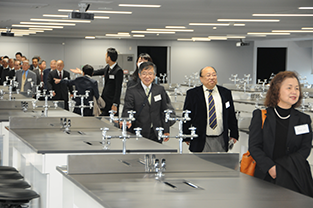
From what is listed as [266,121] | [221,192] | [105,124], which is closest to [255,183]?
[221,192]

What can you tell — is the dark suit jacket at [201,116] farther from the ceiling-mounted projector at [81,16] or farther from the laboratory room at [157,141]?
the ceiling-mounted projector at [81,16]

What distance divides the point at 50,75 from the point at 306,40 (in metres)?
12.6

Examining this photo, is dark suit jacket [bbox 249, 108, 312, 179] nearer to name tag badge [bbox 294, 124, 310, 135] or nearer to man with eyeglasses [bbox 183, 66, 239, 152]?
name tag badge [bbox 294, 124, 310, 135]

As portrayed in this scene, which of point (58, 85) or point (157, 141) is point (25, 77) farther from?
point (157, 141)

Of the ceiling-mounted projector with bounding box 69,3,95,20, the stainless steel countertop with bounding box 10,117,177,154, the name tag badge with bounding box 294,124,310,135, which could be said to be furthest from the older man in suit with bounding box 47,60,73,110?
the name tag badge with bounding box 294,124,310,135

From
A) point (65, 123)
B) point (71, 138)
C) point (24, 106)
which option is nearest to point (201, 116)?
point (71, 138)

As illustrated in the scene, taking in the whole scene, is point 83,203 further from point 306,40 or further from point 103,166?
point 306,40

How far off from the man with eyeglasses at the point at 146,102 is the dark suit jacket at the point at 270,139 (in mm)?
1628

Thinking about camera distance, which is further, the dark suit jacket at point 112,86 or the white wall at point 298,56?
the white wall at point 298,56

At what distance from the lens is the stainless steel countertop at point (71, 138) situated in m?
3.35

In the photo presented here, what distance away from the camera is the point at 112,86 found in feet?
22.7

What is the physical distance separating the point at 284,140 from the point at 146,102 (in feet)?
5.91

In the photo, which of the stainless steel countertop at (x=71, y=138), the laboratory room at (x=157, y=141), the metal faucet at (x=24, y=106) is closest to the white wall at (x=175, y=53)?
the laboratory room at (x=157, y=141)

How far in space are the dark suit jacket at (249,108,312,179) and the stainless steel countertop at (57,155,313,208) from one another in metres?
0.25
